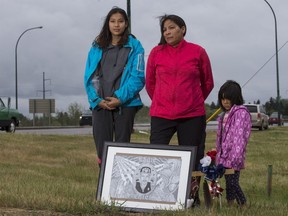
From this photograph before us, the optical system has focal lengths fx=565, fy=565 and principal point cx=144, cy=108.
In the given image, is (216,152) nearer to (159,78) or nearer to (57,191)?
(159,78)

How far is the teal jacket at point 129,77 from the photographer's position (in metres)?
5.13

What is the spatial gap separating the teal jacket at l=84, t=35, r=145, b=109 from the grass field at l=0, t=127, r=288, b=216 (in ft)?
3.12

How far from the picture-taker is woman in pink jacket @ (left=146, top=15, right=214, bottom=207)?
16.4ft

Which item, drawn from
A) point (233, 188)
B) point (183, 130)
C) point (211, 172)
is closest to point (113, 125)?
point (183, 130)

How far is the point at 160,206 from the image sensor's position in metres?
4.55

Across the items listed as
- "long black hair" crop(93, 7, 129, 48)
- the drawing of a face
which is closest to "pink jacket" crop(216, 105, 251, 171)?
the drawing of a face

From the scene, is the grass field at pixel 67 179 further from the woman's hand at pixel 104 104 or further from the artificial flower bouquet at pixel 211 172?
the woman's hand at pixel 104 104

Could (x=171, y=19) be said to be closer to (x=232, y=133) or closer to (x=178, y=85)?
(x=178, y=85)

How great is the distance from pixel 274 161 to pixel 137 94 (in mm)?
8209

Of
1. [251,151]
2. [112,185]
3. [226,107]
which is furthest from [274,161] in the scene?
[112,185]

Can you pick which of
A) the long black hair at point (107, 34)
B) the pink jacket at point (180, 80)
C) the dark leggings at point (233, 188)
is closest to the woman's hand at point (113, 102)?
the pink jacket at point (180, 80)

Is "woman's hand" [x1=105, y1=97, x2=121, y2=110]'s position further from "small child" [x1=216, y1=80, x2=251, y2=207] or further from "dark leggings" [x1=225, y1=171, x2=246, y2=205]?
"dark leggings" [x1=225, y1=171, x2=246, y2=205]

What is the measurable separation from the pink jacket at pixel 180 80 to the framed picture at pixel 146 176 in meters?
0.42

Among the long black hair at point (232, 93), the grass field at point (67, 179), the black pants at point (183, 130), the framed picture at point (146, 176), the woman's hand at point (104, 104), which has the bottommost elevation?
the grass field at point (67, 179)
